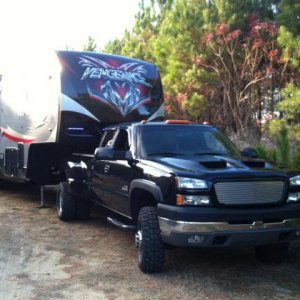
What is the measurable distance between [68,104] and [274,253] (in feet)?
15.8

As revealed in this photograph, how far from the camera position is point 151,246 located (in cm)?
591

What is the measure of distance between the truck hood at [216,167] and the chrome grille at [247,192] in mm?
100

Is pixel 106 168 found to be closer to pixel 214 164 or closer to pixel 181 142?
pixel 181 142

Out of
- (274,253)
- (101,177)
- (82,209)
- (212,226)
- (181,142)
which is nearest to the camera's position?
(212,226)

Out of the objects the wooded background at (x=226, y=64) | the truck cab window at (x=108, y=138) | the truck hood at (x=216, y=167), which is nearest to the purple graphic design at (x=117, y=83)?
the truck cab window at (x=108, y=138)

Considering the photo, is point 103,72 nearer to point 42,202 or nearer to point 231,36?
point 42,202

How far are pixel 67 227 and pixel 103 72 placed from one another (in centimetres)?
312

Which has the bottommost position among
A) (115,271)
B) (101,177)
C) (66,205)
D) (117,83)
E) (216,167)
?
(115,271)

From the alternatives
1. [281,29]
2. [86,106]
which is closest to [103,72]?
[86,106]

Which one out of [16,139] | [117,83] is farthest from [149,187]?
[16,139]

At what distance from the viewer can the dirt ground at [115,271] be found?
5.43 m

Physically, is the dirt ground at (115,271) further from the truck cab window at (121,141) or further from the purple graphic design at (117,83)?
the purple graphic design at (117,83)

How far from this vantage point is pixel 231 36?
1634cm

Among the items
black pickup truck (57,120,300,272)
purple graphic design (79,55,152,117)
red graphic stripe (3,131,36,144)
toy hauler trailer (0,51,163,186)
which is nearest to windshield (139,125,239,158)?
black pickup truck (57,120,300,272)
